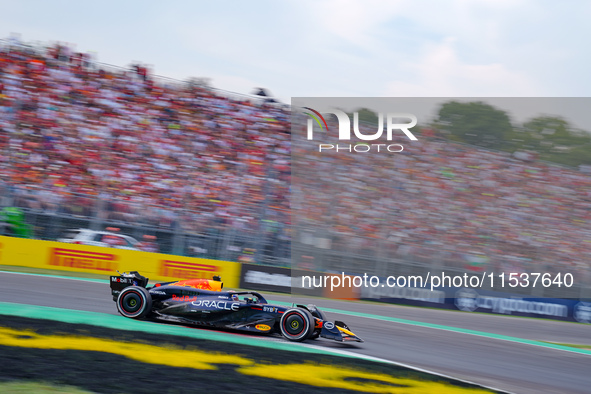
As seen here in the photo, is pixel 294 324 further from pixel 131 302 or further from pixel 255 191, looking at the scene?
pixel 255 191

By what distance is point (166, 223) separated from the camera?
45.1ft

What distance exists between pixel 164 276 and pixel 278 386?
8735 millimetres

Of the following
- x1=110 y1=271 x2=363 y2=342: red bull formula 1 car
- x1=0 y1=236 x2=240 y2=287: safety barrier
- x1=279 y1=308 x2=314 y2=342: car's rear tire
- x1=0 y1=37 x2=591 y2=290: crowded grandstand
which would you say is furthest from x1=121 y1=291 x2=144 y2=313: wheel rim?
x1=0 y1=236 x2=240 y2=287: safety barrier

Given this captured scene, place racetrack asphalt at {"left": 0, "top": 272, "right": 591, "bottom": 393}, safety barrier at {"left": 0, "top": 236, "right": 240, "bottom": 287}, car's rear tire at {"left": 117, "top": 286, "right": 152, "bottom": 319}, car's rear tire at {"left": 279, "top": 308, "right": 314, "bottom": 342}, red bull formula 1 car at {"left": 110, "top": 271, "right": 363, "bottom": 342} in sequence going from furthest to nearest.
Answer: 1. safety barrier at {"left": 0, "top": 236, "right": 240, "bottom": 287}
2. car's rear tire at {"left": 117, "top": 286, "right": 152, "bottom": 319}
3. red bull formula 1 car at {"left": 110, "top": 271, "right": 363, "bottom": 342}
4. car's rear tire at {"left": 279, "top": 308, "right": 314, "bottom": 342}
5. racetrack asphalt at {"left": 0, "top": 272, "right": 591, "bottom": 393}

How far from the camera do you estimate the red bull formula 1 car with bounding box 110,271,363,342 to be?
7.74 meters

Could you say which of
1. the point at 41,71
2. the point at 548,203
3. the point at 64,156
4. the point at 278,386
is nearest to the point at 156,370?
the point at 278,386

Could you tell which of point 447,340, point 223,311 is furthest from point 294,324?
point 447,340

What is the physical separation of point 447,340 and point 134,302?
17.8ft

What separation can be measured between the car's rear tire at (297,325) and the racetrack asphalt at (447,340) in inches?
18.3

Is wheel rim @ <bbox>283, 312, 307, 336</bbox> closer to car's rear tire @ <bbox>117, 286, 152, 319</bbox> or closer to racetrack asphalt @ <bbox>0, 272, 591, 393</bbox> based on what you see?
racetrack asphalt @ <bbox>0, 272, 591, 393</bbox>

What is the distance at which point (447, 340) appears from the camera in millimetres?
9945

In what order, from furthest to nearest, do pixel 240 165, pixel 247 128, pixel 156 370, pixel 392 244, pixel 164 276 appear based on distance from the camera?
pixel 247 128
pixel 240 165
pixel 164 276
pixel 392 244
pixel 156 370

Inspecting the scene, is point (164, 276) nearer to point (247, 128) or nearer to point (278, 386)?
point (247, 128)

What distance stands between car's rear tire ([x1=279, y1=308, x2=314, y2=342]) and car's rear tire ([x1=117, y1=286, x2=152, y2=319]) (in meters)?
1.91
